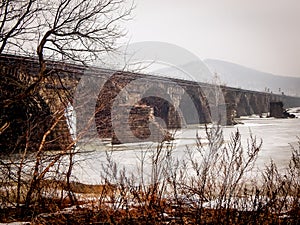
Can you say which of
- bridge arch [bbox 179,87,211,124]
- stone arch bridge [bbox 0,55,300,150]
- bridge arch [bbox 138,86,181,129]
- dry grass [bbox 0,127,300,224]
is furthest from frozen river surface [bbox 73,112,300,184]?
bridge arch [bbox 179,87,211,124]

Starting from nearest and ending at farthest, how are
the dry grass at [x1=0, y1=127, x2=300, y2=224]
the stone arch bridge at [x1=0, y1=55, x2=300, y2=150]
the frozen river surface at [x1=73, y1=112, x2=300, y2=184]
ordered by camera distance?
the dry grass at [x1=0, y1=127, x2=300, y2=224] → the frozen river surface at [x1=73, y1=112, x2=300, y2=184] → the stone arch bridge at [x1=0, y1=55, x2=300, y2=150]

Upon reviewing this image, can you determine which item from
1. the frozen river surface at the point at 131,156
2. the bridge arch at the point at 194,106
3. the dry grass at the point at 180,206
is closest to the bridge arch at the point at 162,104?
the bridge arch at the point at 194,106

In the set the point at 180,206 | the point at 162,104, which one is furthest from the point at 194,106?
the point at 180,206

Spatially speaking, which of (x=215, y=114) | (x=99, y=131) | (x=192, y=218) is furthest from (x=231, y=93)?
(x=192, y=218)

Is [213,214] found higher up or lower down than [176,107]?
lower down

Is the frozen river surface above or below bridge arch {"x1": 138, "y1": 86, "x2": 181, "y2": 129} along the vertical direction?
below

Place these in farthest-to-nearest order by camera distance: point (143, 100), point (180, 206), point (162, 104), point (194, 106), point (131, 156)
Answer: point (194, 106), point (162, 104), point (143, 100), point (131, 156), point (180, 206)

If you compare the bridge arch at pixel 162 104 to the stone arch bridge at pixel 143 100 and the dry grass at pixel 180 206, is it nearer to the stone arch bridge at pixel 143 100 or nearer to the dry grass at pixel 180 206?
the stone arch bridge at pixel 143 100

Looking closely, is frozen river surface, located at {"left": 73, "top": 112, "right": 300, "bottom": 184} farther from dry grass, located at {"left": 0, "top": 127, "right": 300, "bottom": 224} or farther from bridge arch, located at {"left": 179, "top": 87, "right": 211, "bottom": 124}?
bridge arch, located at {"left": 179, "top": 87, "right": 211, "bottom": 124}

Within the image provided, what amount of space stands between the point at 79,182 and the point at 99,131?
4.73 feet

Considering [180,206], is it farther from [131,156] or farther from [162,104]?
[162,104]

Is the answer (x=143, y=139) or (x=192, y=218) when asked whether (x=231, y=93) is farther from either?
(x=192, y=218)

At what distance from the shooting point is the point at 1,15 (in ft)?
23.4

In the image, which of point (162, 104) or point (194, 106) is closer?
point (162, 104)
